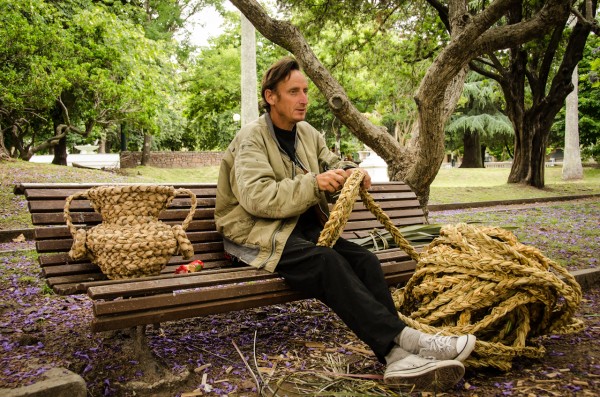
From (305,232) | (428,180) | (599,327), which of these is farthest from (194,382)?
(428,180)

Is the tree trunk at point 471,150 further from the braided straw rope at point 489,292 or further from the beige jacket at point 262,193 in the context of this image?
the braided straw rope at point 489,292

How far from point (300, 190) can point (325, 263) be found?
1.46 feet

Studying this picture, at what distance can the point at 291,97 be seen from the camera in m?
3.53

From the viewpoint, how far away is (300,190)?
3.13 m

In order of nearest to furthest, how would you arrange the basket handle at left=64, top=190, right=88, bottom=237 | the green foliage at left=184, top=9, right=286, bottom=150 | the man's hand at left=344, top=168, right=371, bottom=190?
the basket handle at left=64, top=190, right=88, bottom=237, the man's hand at left=344, top=168, right=371, bottom=190, the green foliage at left=184, top=9, right=286, bottom=150

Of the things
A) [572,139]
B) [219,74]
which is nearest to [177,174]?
[219,74]

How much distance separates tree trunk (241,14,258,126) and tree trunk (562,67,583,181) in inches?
586

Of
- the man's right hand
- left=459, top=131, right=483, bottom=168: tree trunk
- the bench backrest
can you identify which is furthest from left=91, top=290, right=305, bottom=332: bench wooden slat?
left=459, top=131, right=483, bottom=168: tree trunk

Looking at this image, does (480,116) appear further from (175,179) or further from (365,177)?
(365,177)

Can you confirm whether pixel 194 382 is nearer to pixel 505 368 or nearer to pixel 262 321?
pixel 262 321

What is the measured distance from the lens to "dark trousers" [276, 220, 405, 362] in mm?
2828

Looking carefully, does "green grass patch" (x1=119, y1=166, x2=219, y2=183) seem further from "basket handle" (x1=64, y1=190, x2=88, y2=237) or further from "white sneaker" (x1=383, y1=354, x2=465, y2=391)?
"white sneaker" (x1=383, y1=354, x2=465, y2=391)

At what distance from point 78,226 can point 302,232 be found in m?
1.41

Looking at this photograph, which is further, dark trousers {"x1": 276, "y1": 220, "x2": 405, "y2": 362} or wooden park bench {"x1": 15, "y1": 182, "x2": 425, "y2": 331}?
dark trousers {"x1": 276, "y1": 220, "x2": 405, "y2": 362}
